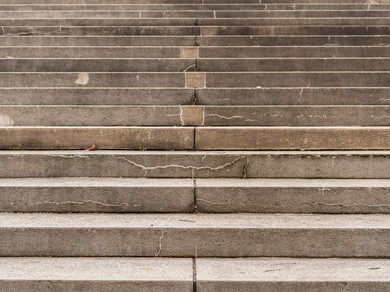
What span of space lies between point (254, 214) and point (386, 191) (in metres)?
1.07

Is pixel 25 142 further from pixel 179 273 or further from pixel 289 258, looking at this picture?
pixel 289 258

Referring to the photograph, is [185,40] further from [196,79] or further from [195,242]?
[195,242]

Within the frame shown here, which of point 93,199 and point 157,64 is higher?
point 157,64

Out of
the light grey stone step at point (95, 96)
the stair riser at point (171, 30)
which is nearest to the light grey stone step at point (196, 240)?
the light grey stone step at point (95, 96)

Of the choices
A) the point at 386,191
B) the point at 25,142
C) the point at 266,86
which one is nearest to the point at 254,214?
the point at 386,191

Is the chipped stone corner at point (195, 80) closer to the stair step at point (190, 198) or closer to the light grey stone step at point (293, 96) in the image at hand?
the light grey stone step at point (293, 96)

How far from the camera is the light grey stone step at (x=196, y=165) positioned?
9.05ft

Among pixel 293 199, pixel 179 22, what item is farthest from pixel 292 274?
pixel 179 22

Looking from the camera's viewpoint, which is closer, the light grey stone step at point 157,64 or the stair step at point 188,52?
the light grey stone step at point 157,64

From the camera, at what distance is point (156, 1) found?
20.4 feet

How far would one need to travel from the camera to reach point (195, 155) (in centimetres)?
281

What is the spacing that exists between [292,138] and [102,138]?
6.18 feet

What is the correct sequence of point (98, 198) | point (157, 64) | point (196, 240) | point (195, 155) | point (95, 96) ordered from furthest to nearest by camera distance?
point (157, 64), point (95, 96), point (195, 155), point (98, 198), point (196, 240)

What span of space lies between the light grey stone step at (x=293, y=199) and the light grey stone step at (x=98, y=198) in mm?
195
